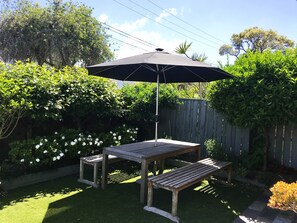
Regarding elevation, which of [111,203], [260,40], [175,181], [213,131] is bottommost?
[111,203]

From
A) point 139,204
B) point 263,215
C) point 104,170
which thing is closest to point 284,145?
point 263,215

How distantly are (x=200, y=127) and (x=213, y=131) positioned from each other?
343 mm

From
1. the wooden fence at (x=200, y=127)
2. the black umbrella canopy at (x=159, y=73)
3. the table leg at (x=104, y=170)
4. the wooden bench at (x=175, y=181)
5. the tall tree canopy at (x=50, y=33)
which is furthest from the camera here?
the tall tree canopy at (x=50, y=33)

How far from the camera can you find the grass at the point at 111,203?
3.00 metres

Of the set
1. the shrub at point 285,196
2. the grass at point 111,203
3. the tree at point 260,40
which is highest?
the tree at point 260,40

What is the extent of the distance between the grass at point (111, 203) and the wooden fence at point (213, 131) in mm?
1066

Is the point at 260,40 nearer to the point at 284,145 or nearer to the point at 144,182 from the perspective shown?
the point at 284,145

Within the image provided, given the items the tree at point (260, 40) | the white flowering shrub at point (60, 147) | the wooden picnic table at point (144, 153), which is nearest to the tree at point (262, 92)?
the wooden picnic table at point (144, 153)

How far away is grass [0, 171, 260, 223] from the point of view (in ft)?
9.85

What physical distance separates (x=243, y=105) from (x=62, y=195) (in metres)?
3.40

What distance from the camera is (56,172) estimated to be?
448 centimetres

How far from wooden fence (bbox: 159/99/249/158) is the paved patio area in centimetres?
176

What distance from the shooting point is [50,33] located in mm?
11711

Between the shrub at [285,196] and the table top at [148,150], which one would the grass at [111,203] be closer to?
the table top at [148,150]
